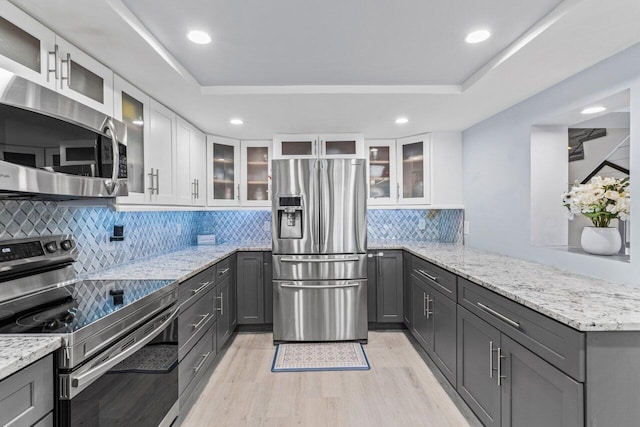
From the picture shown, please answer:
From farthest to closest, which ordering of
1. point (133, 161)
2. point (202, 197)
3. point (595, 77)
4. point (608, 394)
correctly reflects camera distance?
1. point (202, 197)
2. point (133, 161)
3. point (595, 77)
4. point (608, 394)

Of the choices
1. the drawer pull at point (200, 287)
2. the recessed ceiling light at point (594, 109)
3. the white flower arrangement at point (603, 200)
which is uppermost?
the recessed ceiling light at point (594, 109)

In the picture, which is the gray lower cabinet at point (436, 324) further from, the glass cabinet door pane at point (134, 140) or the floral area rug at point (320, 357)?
the glass cabinet door pane at point (134, 140)

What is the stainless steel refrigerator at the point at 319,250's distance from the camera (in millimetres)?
3354

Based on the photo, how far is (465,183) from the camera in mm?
3699

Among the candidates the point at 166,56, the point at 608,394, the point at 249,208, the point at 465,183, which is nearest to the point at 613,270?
the point at 608,394

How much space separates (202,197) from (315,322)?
1.73m

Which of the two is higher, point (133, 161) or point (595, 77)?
point (595, 77)

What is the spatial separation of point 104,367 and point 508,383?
71.3 inches

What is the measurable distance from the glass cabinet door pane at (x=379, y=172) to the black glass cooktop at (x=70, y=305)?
2631mm

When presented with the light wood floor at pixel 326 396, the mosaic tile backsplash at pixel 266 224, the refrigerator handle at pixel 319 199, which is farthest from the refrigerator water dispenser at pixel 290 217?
the light wood floor at pixel 326 396

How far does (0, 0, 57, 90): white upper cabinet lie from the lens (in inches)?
52.8

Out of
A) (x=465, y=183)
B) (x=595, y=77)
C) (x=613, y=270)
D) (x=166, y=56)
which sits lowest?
(x=613, y=270)

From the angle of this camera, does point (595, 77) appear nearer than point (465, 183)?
Yes

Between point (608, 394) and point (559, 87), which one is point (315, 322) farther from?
point (559, 87)
